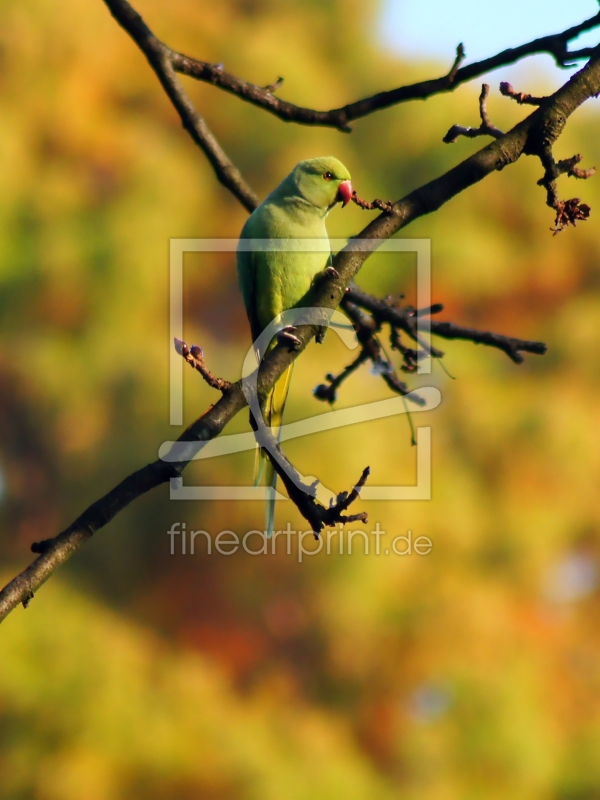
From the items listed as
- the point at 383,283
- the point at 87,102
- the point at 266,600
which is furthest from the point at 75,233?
the point at 266,600

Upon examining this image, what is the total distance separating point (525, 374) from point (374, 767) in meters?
3.48

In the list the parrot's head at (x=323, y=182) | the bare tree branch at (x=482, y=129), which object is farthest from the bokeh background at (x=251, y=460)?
the bare tree branch at (x=482, y=129)

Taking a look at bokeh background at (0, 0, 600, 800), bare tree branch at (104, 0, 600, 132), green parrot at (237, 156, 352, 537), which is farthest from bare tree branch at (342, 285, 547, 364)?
bokeh background at (0, 0, 600, 800)

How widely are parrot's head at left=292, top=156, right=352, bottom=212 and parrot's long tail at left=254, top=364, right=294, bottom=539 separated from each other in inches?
20.9

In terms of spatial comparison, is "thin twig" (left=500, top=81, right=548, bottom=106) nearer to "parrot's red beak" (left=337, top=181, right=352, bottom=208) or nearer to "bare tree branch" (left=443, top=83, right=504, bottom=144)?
"bare tree branch" (left=443, top=83, right=504, bottom=144)

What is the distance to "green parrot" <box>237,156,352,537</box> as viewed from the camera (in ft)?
7.13

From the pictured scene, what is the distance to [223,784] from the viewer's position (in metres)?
5.48

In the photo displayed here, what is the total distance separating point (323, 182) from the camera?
2.39 meters

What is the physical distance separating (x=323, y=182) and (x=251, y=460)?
3406mm

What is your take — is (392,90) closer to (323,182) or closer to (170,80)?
(170,80)

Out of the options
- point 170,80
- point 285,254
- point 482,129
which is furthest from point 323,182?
point 482,129

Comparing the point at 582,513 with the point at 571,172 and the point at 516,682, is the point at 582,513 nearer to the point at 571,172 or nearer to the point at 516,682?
the point at 516,682

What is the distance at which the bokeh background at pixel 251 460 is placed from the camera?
18.5 feet

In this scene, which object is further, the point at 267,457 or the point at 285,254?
the point at 285,254
